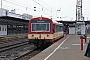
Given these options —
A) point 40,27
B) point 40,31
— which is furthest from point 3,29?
point 40,31

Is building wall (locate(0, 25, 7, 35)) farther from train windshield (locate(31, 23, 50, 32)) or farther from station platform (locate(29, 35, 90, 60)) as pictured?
station platform (locate(29, 35, 90, 60))


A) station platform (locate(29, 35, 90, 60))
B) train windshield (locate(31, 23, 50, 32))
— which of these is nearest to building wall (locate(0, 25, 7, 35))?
train windshield (locate(31, 23, 50, 32))

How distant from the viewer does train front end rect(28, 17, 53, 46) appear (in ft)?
67.4

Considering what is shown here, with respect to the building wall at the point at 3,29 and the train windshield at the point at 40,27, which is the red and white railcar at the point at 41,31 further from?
the building wall at the point at 3,29

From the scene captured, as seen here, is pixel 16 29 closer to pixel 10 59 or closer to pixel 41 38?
pixel 41 38

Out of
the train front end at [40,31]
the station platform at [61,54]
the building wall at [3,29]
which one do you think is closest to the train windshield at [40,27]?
the train front end at [40,31]

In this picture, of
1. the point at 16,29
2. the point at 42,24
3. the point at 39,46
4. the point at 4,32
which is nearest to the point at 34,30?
the point at 42,24

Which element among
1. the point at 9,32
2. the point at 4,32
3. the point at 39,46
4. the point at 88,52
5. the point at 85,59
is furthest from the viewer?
the point at 9,32

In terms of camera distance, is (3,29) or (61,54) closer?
(61,54)

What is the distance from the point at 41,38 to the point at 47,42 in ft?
2.19

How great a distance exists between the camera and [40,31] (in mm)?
20562

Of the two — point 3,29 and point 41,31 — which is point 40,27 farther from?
point 3,29

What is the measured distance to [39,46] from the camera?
73.7 feet

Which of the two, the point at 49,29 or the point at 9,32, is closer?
the point at 49,29
